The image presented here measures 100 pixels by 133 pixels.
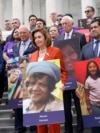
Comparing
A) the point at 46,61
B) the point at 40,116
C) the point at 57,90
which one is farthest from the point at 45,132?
the point at 46,61

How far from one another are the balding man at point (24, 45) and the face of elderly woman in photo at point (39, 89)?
1821 millimetres

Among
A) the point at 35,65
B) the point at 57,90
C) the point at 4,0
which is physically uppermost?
the point at 4,0

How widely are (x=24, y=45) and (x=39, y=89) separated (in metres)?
2.16

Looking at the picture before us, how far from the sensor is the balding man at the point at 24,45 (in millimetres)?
7359

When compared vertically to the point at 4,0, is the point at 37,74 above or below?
below

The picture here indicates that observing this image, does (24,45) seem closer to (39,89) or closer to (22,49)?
(22,49)

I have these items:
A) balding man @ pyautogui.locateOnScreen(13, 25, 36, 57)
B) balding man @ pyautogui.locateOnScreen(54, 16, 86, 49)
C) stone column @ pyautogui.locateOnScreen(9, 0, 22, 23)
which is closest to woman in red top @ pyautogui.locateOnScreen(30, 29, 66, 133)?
balding man @ pyautogui.locateOnScreen(13, 25, 36, 57)

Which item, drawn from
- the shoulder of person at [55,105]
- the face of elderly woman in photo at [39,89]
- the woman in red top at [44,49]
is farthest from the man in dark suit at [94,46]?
the shoulder of person at [55,105]

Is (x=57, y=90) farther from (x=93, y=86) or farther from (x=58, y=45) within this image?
(x=58, y=45)

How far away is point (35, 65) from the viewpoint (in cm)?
571

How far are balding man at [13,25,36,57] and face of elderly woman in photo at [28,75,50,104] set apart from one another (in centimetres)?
182

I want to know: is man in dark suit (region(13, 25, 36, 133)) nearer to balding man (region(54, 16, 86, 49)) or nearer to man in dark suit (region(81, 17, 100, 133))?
balding man (region(54, 16, 86, 49))

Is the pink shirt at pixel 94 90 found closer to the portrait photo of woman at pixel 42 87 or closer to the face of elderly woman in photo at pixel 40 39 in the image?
the portrait photo of woman at pixel 42 87

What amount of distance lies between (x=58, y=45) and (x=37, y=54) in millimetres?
925
